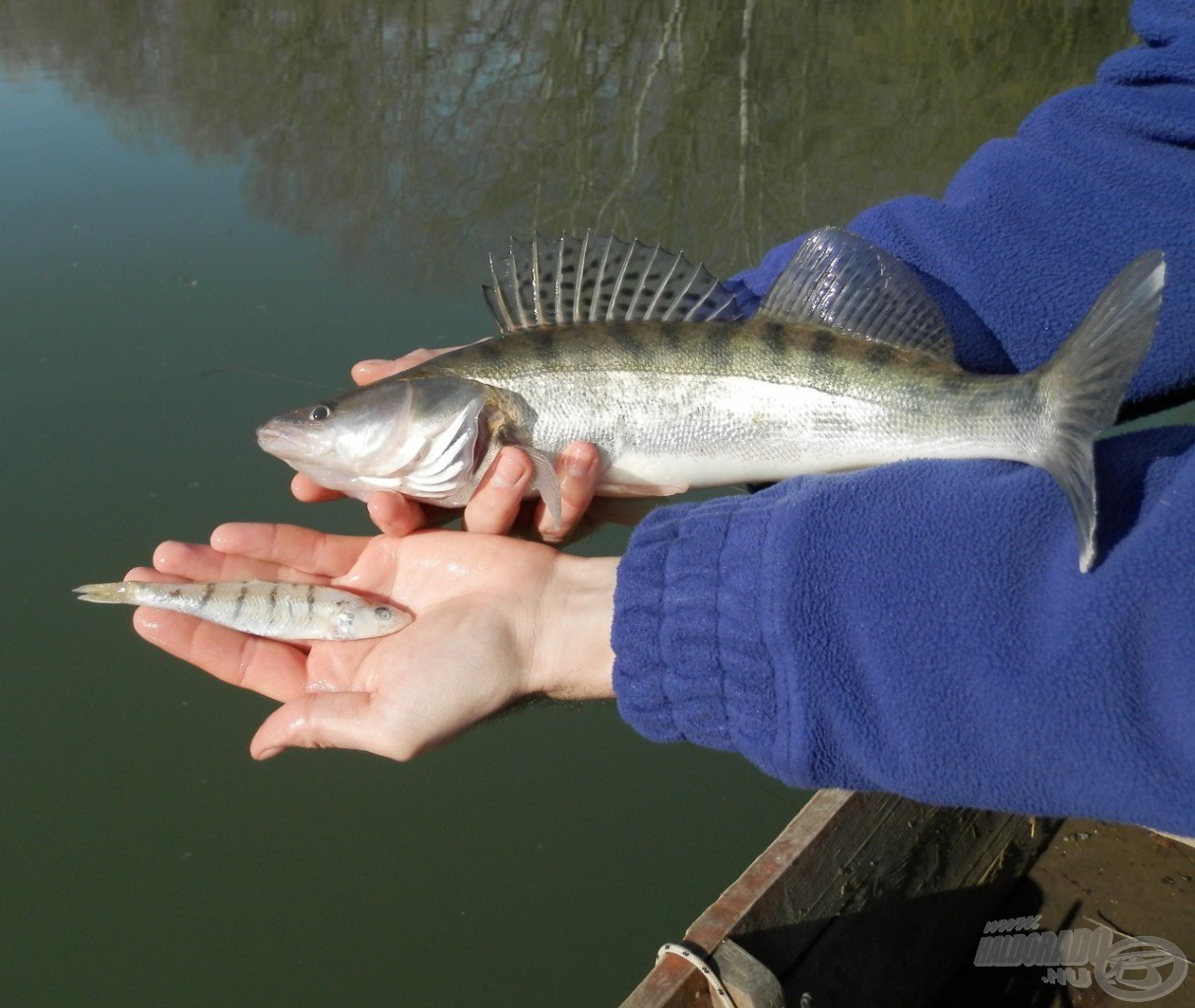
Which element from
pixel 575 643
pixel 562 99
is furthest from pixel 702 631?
pixel 562 99

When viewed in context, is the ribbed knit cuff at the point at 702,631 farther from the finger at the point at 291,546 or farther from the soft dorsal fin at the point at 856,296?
the finger at the point at 291,546

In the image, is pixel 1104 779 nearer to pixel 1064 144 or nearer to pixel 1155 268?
pixel 1155 268

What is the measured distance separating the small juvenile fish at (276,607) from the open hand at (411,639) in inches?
1.3

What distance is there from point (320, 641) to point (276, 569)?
1.01 ft

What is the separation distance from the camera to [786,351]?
2471 mm

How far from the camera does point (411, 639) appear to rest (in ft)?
7.61

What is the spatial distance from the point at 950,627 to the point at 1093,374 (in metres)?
0.62

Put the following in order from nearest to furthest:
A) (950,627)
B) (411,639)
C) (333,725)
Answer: (950,627) < (333,725) < (411,639)

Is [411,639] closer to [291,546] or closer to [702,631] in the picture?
[291,546]

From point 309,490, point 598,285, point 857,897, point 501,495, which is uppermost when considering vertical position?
point 598,285

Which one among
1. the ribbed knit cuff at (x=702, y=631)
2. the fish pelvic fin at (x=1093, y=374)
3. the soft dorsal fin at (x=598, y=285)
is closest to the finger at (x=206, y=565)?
the soft dorsal fin at (x=598, y=285)

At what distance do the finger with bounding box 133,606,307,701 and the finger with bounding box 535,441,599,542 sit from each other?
2.41 feet

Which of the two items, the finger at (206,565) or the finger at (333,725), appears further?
the finger at (206,565)

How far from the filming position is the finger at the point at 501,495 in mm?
2436
